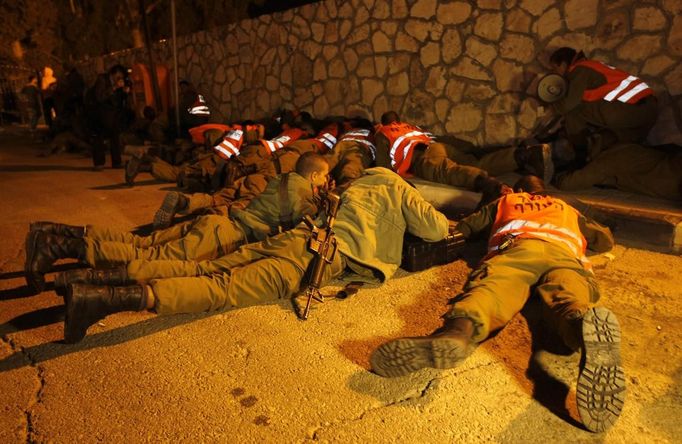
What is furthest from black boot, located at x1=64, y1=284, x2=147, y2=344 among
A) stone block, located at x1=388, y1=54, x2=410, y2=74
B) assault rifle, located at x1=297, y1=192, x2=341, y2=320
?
stone block, located at x1=388, y1=54, x2=410, y2=74

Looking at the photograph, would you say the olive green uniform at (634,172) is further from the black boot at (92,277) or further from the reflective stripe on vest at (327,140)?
the black boot at (92,277)

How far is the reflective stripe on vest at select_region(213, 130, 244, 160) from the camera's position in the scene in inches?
273

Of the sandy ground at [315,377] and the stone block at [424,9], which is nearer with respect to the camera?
the sandy ground at [315,377]

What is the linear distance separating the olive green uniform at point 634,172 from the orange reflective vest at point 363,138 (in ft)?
7.55

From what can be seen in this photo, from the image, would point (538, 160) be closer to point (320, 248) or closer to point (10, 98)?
point (320, 248)

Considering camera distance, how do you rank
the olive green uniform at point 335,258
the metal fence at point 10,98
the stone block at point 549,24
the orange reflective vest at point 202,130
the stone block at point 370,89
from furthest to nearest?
1. the metal fence at point 10,98
2. the orange reflective vest at point 202,130
3. the stone block at point 370,89
4. the stone block at point 549,24
5. the olive green uniform at point 335,258

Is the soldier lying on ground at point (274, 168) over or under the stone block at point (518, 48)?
under

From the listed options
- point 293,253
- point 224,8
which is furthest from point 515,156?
point 224,8

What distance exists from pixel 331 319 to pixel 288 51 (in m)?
7.36

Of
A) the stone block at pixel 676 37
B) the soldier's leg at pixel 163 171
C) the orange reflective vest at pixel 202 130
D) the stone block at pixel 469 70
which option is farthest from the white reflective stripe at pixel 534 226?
the orange reflective vest at pixel 202 130

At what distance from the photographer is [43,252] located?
3.02 meters

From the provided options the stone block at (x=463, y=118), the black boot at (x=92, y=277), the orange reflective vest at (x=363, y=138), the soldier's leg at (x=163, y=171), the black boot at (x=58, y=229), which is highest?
the stone block at (x=463, y=118)

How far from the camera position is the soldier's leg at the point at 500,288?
2.43 meters

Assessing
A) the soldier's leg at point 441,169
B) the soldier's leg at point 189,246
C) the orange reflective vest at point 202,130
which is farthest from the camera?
the orange reflective vest at point 202,130
